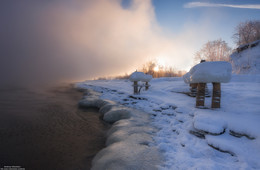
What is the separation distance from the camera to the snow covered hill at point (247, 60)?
10367mm

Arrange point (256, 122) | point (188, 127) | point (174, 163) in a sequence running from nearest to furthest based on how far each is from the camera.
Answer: point (174, 163) < point (256, 122) < point (188, 127)

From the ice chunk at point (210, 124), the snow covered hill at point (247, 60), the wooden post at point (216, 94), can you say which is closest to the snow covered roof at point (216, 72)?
the wooden post at point (216, 94)

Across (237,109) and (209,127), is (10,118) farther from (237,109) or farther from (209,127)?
(237,109)

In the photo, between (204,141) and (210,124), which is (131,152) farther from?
(210,124)

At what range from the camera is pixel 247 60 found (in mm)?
11492

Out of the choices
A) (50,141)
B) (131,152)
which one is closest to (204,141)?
(131,152)

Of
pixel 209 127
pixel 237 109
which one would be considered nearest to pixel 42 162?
pixel 209 127

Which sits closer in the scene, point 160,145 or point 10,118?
point 160,145

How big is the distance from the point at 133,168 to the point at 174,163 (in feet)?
2.38

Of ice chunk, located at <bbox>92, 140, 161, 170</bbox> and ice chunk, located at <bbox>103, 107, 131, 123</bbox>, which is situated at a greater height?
ice chunk, located at <bbox>92, 140, 161, 170</bbox>

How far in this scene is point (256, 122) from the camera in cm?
268

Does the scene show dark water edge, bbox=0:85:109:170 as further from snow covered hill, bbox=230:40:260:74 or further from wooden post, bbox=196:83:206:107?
snow covered hill, bbox=230:40:260:74

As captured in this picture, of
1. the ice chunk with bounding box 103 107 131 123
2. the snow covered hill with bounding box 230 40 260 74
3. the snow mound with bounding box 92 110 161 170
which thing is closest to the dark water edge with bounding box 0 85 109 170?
the ice chunk with bounding box 103 107 131 123

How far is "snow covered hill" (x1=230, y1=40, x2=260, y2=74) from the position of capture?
34.0ft
